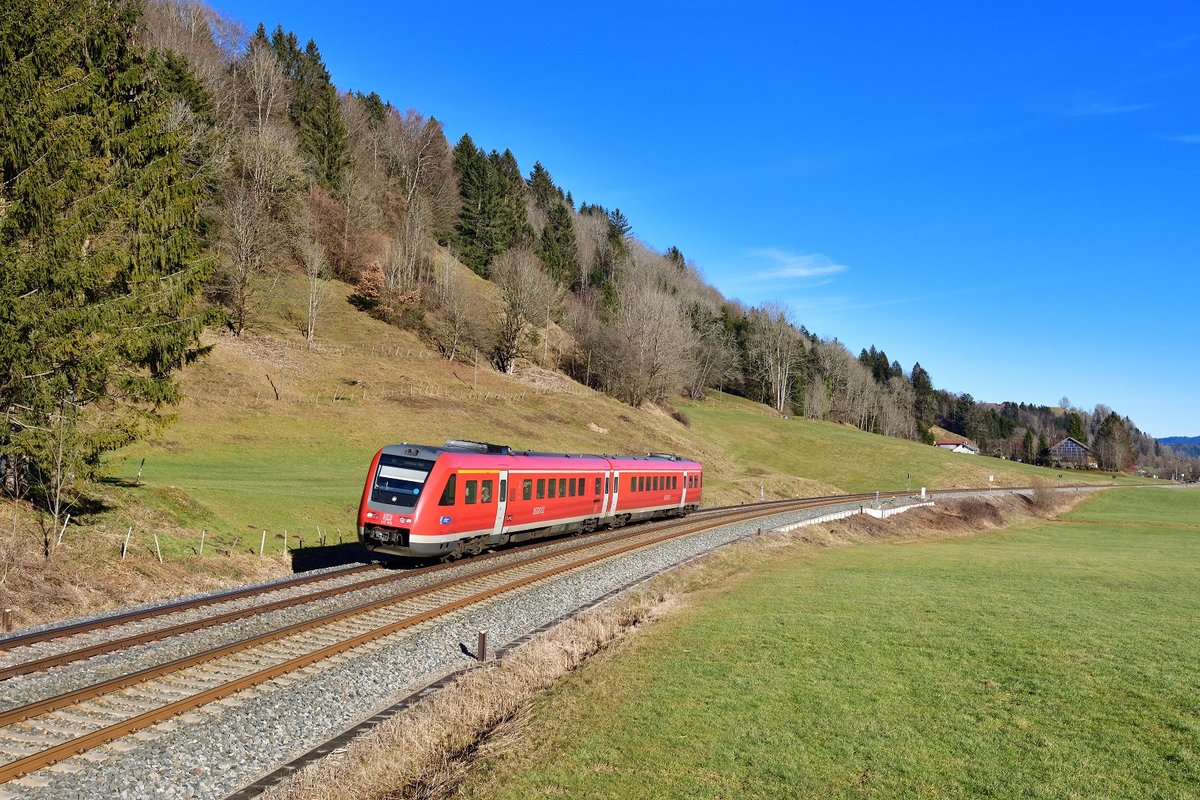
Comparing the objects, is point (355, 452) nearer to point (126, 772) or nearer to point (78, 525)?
point (78, 525)

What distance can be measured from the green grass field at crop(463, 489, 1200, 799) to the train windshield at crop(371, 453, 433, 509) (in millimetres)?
8077

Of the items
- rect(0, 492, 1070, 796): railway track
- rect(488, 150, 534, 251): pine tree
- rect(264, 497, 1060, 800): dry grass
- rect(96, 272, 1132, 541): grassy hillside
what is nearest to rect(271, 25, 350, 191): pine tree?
rect(96, 272, 1132, 541): grassy hillside

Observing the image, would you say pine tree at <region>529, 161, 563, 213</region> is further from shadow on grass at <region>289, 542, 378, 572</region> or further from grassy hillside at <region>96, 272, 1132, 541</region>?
shadow on grass at <region>289, 542, 378, 572</region>

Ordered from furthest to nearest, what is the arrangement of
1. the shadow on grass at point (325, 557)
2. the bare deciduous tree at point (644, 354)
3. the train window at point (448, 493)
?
the bare deciduous tree at point (644, 354)
the shadow on grass at point (325, 557)
the train window at point (448, 493)

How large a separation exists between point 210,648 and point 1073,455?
195 m

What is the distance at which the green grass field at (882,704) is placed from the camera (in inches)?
305

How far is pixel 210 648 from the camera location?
12422 mm

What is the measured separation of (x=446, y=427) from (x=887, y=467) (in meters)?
51.0

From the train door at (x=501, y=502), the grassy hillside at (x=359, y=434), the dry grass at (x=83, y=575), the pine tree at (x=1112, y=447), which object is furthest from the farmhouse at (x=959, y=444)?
the dry grass at (x=83, y=575)

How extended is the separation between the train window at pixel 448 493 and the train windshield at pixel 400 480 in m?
0.67

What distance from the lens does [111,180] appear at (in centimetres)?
1817

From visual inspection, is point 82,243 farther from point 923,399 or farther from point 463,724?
point 923,399

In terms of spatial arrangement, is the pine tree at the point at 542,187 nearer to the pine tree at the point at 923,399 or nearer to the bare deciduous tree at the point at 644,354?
the bare deciduous tree at the point at 644,354

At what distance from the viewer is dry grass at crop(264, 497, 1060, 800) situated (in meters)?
8.09
